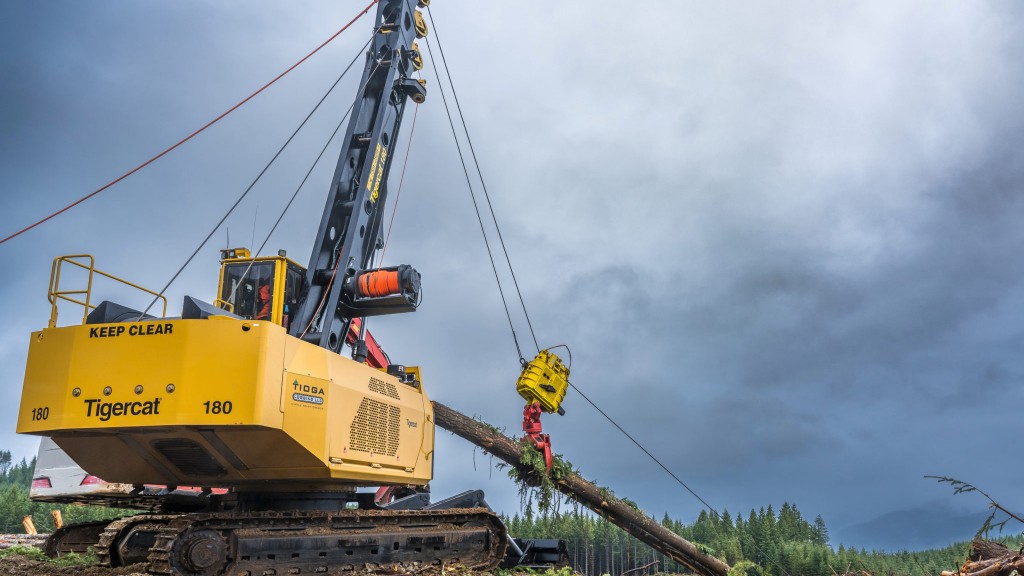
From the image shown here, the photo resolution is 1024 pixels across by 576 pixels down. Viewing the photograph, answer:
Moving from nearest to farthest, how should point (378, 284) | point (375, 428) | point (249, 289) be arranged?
point (375, 428), point (249, 289), point (378, 284)

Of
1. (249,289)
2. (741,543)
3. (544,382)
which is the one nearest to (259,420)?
(249,289)

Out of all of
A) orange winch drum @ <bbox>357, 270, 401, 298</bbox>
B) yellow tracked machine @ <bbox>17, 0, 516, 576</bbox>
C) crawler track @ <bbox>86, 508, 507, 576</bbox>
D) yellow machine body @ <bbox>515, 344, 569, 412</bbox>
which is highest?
orange winch drum @ <bbox>357, 270, 401, 298</bbox>

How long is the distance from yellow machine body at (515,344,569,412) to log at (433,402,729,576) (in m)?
1.04

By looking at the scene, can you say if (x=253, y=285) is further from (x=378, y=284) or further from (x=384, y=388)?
(x=384, y=388)

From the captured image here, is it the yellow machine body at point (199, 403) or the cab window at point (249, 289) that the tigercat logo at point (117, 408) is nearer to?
the yellow machine body at point (199, 403)

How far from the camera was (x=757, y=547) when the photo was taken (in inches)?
917

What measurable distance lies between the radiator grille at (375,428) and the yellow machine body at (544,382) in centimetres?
354

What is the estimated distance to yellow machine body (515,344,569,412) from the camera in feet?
41.9

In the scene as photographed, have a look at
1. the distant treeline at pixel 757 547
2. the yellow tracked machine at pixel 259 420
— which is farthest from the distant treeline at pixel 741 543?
the yellow tracked machine at pixel 259 420

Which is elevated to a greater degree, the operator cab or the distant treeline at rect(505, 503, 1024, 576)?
the operator cab

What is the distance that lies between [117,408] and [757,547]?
2057 cm

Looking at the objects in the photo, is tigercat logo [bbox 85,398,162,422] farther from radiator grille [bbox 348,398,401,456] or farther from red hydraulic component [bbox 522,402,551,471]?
red hydraulic component [bbox 522,402,551,471]

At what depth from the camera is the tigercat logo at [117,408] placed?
7.47 m

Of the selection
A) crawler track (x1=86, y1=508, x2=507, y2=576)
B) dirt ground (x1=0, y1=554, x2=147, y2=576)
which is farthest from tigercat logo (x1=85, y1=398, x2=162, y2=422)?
dirt ground (x1=0, y1=554, x2=147, y2=576)
